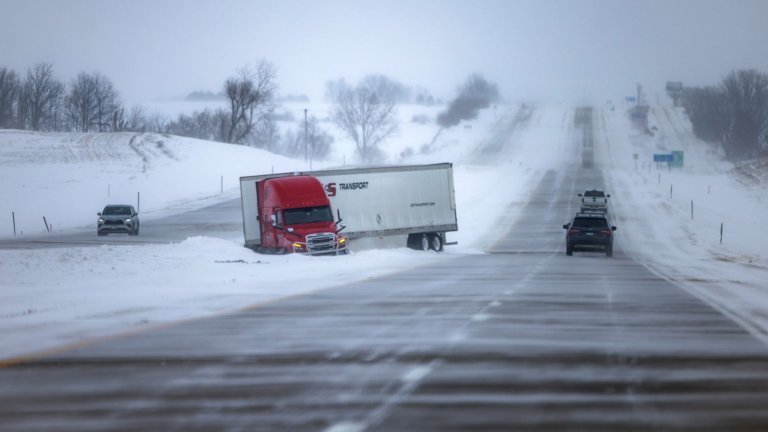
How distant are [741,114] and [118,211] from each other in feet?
334

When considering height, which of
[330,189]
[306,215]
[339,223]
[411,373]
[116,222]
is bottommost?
[116,222]

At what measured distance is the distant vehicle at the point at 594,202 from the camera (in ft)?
228

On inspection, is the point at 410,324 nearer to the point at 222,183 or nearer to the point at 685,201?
the point at 685,201

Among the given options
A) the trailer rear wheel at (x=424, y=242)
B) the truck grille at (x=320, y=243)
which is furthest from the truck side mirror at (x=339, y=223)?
the trailer rear wheel at (x=424, y=242)

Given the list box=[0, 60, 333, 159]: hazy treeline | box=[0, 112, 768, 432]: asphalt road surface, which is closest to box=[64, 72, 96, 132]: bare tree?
box=[0, 60, 333, 159]: hazy treeline

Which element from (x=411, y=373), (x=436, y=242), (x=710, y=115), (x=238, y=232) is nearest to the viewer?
(x=411, y=373)

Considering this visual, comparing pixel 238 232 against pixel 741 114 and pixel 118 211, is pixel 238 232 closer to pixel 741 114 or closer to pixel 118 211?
pixel 118 211

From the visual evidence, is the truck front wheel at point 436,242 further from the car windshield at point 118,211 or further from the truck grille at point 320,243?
the car windshield at point 118,211

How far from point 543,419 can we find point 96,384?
4128mm

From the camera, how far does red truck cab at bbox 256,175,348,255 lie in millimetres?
37531

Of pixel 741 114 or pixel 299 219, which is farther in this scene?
pixel 741 114

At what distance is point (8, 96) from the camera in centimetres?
12662

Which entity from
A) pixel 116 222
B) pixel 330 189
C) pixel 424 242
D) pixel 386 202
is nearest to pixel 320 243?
pixel 330 189

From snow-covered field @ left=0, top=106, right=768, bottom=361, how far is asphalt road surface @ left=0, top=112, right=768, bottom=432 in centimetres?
151
